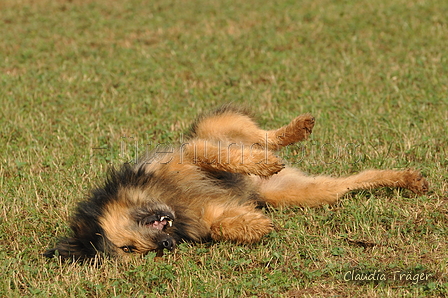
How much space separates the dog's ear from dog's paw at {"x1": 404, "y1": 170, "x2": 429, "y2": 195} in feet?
9.51

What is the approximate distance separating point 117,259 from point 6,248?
1106mm

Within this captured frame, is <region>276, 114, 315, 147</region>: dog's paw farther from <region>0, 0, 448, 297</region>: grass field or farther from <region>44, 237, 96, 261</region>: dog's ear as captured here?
<region>44, 237, 96, 261</region>: dog's ear

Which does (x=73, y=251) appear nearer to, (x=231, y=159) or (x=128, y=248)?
(x=128, y=248)

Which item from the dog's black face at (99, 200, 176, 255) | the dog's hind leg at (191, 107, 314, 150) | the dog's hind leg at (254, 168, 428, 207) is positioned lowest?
the dog's hind leg at (254, 168, 428, 207)

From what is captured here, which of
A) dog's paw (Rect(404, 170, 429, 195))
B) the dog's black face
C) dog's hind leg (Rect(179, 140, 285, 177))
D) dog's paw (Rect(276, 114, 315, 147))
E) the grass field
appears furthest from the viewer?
dog's paw (Rect(276, 114, 315, 147))

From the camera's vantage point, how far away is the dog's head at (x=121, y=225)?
4504 millimetres

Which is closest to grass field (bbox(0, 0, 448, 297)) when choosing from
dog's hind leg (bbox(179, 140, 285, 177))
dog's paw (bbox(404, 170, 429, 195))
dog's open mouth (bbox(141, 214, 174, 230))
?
dog's paw (bbox(404, 170, 429, 195))

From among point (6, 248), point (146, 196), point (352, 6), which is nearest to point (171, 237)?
point (146, 196)

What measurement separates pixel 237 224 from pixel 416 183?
179 centimetres

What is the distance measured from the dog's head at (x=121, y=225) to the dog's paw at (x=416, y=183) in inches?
87.2

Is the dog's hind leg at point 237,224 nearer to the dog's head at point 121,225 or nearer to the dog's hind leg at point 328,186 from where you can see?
the dog's head at point 121,225

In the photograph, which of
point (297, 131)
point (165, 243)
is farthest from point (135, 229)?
point (297, 131)

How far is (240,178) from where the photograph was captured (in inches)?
219

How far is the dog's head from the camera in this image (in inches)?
177
